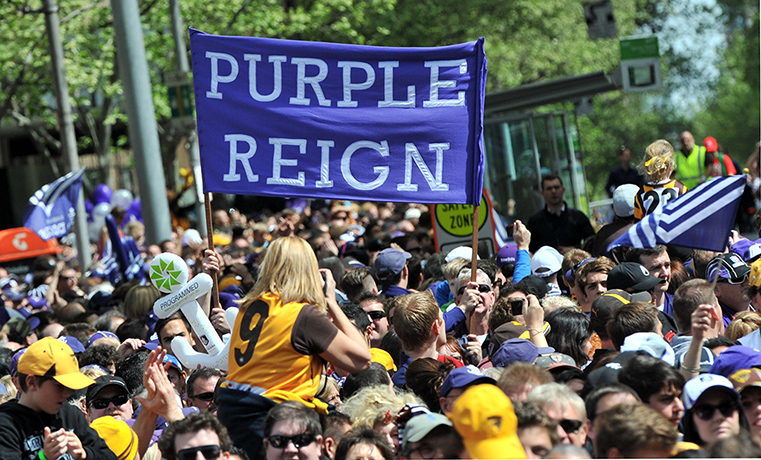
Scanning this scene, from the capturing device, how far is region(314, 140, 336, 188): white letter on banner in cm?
746

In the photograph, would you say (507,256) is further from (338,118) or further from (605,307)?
(605,307)

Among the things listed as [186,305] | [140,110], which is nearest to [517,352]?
[186,305]

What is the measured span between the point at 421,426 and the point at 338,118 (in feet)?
11.3

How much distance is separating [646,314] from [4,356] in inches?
194

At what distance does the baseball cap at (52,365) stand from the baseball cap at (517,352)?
220cm

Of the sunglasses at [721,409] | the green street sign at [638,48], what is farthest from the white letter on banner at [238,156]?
the green street sign at [638,48]

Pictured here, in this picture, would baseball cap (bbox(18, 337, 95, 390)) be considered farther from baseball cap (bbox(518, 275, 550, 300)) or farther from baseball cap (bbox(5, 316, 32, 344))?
baseball cap (bbox(5, 316, 32, 344))

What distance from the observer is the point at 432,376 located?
226 inches

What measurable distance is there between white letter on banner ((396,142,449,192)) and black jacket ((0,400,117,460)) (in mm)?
2909

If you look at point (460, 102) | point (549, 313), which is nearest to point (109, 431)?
point (549, 313)

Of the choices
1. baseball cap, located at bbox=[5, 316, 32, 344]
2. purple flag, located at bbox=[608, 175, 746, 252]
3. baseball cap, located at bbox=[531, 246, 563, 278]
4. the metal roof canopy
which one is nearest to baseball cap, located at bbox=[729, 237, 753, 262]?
baseball cap, located at bbox=[531, 246, 563, 278]

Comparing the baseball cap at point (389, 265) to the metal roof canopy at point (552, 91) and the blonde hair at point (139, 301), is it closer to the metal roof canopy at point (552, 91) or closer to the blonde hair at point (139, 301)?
the blonde hair at point (139, 301)

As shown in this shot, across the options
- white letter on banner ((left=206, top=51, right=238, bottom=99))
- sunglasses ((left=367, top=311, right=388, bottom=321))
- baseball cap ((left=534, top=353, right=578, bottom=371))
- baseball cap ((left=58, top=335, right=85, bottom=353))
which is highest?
white letter on banner ((left=206, top=51, right=238, bottom=99))

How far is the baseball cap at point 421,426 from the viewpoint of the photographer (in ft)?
15.0
